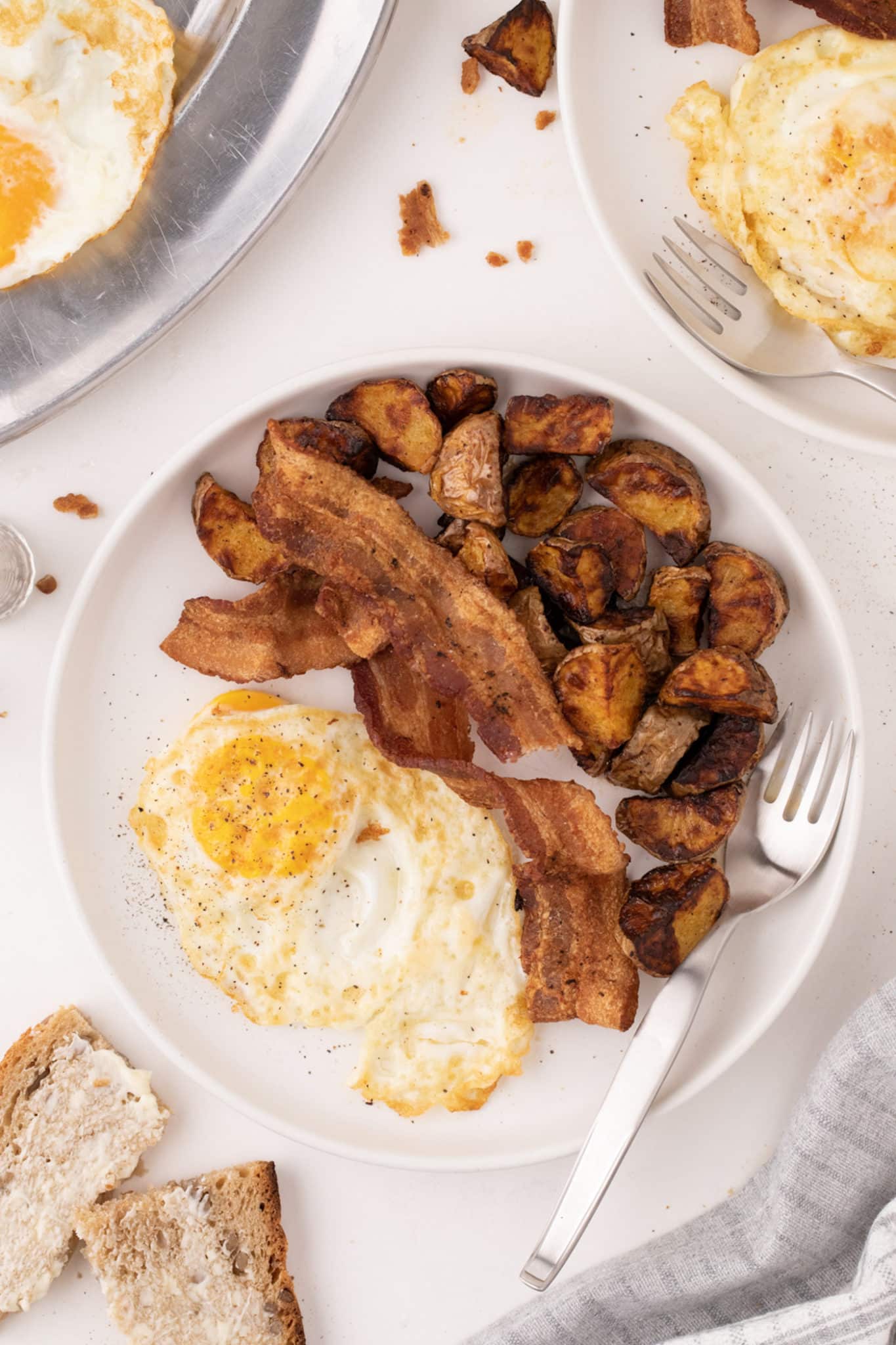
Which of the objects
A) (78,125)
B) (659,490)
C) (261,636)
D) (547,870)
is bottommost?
(547,870)

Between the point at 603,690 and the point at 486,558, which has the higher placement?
the point at 486,558

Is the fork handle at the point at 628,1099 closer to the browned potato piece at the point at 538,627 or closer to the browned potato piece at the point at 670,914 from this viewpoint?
the browned potato piece at the point at 670,914

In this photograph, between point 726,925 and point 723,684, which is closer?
point 723,684

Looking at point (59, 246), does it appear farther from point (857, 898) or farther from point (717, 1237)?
point (717, 1237)

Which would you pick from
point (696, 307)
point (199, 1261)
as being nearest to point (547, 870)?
point (696, 307)

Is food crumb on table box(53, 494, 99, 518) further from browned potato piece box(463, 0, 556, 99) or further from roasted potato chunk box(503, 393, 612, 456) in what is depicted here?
browned potato piece box(463, 0, 556, 99)

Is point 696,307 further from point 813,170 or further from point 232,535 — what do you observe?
point 232,535
